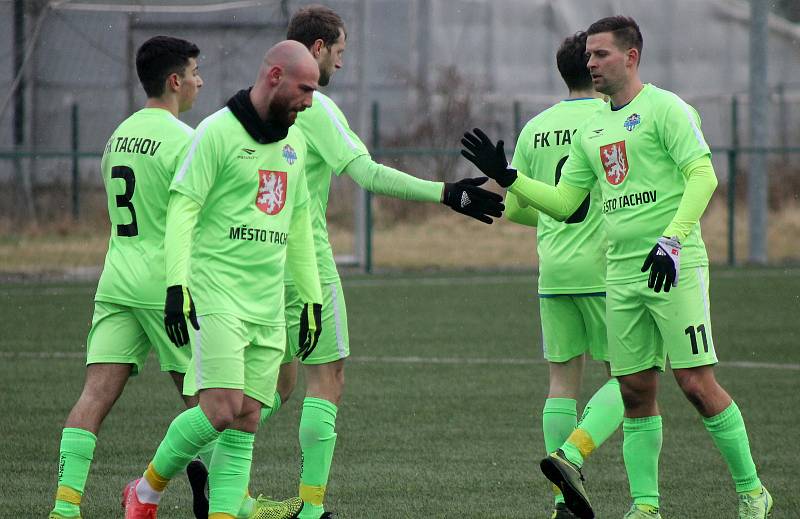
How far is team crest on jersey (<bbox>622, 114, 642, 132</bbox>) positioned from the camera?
19.6ft

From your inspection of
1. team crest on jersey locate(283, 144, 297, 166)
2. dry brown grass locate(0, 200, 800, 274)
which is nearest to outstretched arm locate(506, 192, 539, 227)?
team crest on jersey locate(283, 144, 297, 166)

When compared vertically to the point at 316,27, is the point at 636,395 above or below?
below

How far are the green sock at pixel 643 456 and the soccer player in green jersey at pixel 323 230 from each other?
4.54 feet

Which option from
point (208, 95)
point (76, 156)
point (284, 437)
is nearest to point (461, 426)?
point (284, 437)

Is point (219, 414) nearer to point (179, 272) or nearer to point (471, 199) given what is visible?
point (179, 272)

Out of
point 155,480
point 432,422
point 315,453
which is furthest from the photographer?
point 432,422

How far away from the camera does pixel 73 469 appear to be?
233 inches

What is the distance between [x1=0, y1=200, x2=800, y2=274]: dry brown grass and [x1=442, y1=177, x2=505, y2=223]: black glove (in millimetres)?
14814

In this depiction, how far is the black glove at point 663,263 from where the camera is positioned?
558cm

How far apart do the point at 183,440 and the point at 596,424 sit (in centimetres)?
204

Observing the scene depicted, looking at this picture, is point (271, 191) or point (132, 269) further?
point (132, 269)

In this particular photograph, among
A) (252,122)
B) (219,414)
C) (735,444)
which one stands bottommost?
(735,444)

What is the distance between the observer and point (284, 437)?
8.45 metres

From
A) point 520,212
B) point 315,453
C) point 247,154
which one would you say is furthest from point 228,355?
point 520,212
